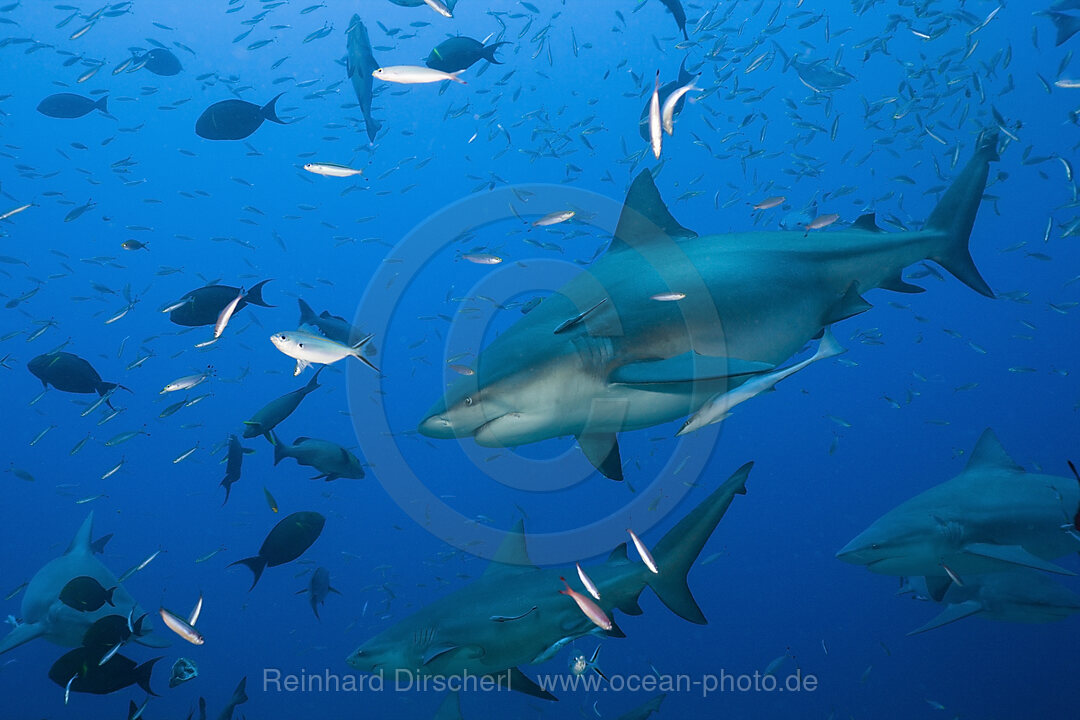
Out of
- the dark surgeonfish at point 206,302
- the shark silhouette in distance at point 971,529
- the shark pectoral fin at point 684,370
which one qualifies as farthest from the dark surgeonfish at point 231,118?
the shark silhouette in distance at point 971,529

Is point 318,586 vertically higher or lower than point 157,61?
lower

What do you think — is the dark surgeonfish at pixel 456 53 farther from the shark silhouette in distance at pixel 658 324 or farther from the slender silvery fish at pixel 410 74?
the shark silhouette in distance at pixel 658 324

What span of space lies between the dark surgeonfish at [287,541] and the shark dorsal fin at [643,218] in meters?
3.62

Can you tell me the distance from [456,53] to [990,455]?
6.29 metres

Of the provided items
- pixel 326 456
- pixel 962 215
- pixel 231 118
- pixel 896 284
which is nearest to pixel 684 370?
pixel 896 284

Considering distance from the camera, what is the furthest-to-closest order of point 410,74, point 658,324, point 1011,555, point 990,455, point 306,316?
point 306,316 → point 990,455 → point 1011,555 → point 410,74 → point 658,324

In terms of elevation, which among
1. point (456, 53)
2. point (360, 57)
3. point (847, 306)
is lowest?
point (847, 306)

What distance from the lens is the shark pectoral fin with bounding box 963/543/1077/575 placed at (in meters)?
4.04

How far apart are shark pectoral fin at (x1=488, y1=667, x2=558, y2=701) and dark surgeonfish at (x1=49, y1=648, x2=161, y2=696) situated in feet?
8.19

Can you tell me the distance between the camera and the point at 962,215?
11.7 feet

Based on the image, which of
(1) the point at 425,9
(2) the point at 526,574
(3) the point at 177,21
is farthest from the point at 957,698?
(3) the point at 177,21

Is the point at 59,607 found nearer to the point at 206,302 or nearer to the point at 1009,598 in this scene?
the point at 206,302

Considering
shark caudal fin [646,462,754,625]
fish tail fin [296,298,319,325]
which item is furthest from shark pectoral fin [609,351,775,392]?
fish tail fin [296,298,319,325]

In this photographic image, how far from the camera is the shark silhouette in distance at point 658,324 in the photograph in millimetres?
2531
